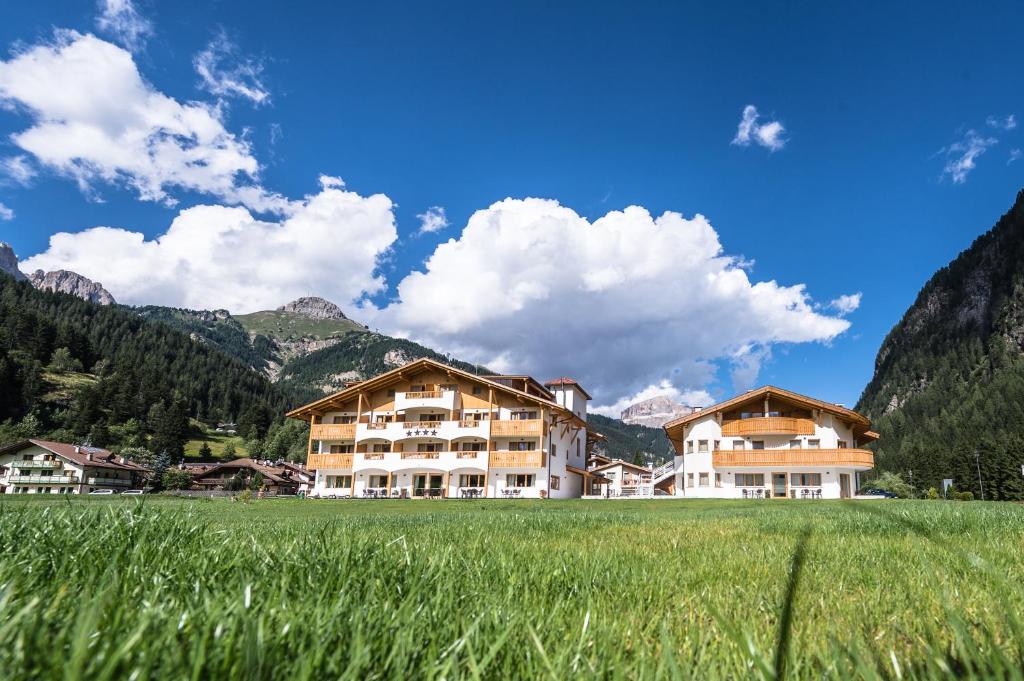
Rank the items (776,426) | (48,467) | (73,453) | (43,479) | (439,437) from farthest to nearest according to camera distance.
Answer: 1. (48,467)
2. (43,479)
3. (73,453)
4. (439,437)
5. (776,426)

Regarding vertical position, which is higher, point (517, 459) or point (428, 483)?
point (517, 459)

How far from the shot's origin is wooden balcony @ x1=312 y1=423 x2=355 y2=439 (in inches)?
2058

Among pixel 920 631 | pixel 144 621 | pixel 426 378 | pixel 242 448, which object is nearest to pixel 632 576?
pixel 920 631

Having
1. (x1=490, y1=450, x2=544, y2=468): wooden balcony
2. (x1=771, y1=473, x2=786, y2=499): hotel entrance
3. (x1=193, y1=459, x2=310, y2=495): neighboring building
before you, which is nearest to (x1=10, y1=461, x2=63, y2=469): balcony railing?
(x1=193, y1=459, x2=310, y2=495): neighboring building

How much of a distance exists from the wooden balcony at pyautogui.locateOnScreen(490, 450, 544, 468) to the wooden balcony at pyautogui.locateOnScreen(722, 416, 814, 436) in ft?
56.7

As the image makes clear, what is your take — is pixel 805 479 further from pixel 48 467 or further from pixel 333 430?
pixel 48 467

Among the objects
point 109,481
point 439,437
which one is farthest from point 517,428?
point 109,481

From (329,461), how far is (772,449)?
37647 millimetres

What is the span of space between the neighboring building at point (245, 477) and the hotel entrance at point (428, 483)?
170 ft

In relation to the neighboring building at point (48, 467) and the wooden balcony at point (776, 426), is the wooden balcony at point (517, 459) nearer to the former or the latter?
the wooden balcony at point (776, 426)

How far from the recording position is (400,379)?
52688 millimetres

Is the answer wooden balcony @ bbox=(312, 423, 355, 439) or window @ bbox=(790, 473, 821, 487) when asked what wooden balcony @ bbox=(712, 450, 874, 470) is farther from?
wooden balcony @ bbox=(312, 423, 355, 439)

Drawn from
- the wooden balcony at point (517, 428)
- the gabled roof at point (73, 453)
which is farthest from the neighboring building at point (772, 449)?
the gabled roof at point (73, 453)

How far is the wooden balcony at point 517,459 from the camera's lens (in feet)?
156
